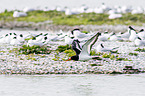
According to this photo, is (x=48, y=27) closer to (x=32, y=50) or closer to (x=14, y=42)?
(x=14, y=42)

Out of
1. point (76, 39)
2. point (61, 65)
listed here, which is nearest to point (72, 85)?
point (61, 65)

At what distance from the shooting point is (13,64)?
1978 cm

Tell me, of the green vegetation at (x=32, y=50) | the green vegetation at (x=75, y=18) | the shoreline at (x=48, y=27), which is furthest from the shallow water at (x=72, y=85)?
the green vegetation at (x=75, y=18)

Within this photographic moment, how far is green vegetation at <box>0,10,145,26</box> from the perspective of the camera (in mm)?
41656

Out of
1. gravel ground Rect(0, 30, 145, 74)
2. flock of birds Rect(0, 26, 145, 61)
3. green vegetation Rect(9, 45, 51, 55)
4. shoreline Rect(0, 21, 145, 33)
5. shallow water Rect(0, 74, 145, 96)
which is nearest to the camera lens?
shallow water Rect(0, 74, 145, 96)

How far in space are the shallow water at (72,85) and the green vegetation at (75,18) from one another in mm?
23591

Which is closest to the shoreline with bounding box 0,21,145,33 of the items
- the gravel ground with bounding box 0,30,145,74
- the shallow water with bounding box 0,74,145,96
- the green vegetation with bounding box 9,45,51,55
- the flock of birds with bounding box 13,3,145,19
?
the flock of birds with bounding box 13,3,145,19

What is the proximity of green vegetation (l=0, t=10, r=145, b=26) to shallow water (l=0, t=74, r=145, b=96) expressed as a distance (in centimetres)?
2359

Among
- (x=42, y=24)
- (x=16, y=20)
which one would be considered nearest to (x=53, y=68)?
(x=42, y=24)

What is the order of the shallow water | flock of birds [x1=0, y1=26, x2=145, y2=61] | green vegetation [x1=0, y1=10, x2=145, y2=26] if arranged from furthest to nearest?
green vegetation [x1=0, y1=10, x2=145, y2=26] → flock of birds [x1=0, y1=26, x2=145, y2=61] → the shallow water

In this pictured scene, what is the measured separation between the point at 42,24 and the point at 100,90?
27173 mm

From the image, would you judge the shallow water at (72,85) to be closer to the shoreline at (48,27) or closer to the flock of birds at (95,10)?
the shoreline at (48,27)

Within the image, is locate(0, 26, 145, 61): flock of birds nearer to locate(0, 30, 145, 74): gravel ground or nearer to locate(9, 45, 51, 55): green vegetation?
locate(0, 30, 145, 74): gravel ground

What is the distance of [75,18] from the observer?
144 ft
